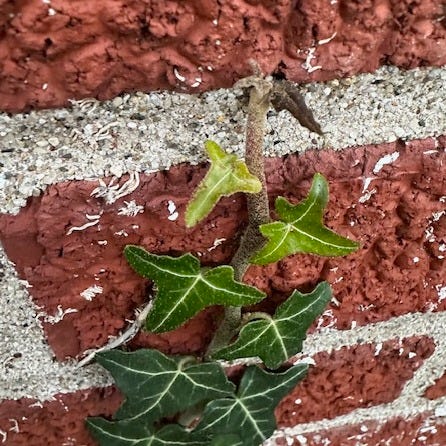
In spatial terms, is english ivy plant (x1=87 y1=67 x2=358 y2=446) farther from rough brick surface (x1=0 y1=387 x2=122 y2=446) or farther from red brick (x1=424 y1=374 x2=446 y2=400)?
red brick (x1=424 y1=374 x2=446 y2=400)

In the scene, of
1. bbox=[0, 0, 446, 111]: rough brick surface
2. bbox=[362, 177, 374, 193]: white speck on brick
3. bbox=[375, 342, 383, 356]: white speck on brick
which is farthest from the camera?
bbox=[375, 342, 383, 356]: white speck on brick

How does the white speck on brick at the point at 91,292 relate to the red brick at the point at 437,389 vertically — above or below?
above

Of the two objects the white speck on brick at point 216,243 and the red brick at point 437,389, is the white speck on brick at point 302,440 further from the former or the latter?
the white speck on brick at point 216,243

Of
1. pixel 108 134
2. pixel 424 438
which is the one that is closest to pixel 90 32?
pixel 108 134

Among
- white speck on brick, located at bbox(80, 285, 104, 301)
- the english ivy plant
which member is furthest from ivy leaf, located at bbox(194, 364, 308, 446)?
A: white speck on brick, located at bbox(80, 285, 104, 301)

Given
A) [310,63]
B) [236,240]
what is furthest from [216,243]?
[310,63]

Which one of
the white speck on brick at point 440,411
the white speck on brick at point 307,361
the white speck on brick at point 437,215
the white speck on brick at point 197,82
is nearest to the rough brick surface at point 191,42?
the white speck on brick at point 197,82

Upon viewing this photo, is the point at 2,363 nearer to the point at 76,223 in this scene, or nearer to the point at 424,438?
the point at 76,223
